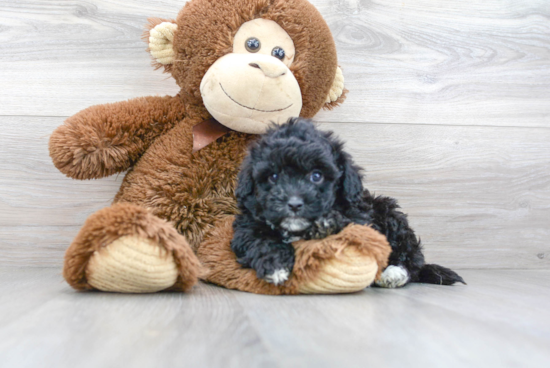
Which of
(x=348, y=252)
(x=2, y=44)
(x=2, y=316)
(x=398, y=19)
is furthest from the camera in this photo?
(x=398, y=19)

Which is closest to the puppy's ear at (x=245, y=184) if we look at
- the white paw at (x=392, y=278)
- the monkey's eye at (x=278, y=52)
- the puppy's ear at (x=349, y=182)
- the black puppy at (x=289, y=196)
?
the black puppy at (x=289, y=196)

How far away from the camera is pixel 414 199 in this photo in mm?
1940

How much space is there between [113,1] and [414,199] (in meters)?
1.41

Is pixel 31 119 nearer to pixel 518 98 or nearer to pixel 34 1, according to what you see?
pixel 34 1

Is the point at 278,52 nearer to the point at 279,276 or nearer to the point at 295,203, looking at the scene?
the point at 295,203

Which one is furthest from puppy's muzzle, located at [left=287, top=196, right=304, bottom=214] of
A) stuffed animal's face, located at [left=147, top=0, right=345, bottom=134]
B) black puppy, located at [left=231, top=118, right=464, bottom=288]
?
stuffed animal's face, located at [left=147, top=0, right=345, bottom=134]

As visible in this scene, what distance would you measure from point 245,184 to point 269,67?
34cm

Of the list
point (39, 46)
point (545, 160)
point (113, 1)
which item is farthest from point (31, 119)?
point (545, 160)

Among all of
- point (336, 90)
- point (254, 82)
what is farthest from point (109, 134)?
point (336, 90)

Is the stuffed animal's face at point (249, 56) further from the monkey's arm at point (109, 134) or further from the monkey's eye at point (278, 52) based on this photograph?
the monkey's arm at point (109, 134)

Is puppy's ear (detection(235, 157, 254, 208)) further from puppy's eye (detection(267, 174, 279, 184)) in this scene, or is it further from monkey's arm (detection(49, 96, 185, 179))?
monkey's arm (detection(49, 96, 185, 179))

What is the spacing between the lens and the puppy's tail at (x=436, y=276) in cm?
151

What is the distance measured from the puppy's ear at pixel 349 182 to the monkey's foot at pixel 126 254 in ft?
1.46

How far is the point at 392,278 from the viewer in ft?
4.56
